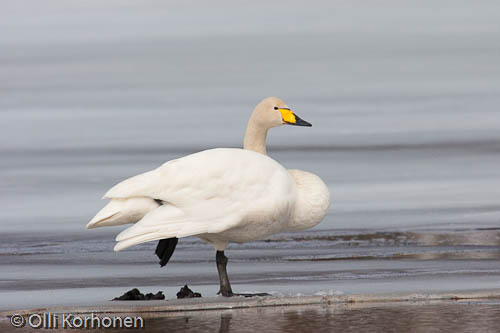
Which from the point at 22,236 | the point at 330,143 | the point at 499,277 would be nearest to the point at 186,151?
the point at 330,143

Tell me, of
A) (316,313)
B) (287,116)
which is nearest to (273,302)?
(316,313)

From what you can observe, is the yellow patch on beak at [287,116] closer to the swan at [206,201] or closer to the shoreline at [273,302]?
the swan at [206,201]

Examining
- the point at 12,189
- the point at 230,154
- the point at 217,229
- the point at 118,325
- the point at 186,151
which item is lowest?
the point at 118,325

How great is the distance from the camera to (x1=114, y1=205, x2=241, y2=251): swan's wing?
24.4 feet

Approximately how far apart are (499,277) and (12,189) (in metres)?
8.26

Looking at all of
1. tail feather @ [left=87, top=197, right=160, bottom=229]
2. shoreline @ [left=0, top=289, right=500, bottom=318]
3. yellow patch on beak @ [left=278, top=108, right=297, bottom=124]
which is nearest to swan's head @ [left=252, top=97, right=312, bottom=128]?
yellow patch on beak @ [left=278, top=108, right=297, bottom=124]

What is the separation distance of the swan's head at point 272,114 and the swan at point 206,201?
949mm

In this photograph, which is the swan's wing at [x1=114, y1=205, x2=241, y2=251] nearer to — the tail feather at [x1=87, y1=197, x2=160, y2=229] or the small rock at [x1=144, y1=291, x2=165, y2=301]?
the tail feather at [x1=87, y1=197, x2=160, y2=229]

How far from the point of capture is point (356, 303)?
718 centimetres

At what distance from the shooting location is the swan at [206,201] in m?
7.62

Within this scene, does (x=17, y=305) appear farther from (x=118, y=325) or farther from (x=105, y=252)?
(x=105, y=252)

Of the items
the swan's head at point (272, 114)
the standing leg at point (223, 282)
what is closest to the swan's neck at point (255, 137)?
the swan's head at point (272, 114)

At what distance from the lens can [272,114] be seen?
9055 millimetres

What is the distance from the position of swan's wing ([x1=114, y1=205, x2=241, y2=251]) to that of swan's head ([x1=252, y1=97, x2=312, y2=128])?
1.40 meters
